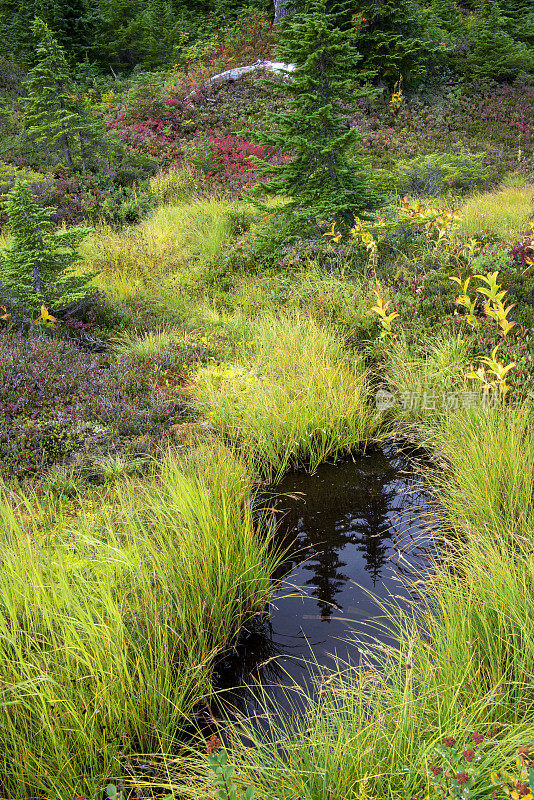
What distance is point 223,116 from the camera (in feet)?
50.6

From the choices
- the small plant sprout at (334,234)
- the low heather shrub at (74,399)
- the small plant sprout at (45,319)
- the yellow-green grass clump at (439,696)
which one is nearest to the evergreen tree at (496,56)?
the small plant sprout at (334,234)

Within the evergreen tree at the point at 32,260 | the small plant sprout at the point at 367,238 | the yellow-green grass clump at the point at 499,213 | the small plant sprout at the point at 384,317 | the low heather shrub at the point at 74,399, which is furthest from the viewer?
the yellow-green grass clump at the point at 499,213

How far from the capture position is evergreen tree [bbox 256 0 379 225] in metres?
6.20

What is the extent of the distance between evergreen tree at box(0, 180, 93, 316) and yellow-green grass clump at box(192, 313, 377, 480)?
7.32 feet

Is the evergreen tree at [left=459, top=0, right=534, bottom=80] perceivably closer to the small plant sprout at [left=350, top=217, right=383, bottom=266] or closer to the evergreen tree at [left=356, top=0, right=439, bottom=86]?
the evergreen tree at [left=356, top=0, right=439, bottom=86]

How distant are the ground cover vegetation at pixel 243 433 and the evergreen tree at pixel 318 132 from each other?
38 mm

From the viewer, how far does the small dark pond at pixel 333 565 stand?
2471 mm

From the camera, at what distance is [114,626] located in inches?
84.0

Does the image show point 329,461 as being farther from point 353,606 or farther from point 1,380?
point 1,380

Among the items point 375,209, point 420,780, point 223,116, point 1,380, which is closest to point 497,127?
point 223,116

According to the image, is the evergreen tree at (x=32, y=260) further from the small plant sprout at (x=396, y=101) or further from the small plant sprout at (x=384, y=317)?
the small plant sprout at (x=396, y=101)

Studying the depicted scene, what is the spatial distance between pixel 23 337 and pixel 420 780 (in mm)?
5485

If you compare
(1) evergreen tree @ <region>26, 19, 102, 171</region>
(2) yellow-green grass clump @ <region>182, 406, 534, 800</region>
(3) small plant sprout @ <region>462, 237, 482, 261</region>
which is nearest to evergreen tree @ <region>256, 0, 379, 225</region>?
(3) small plant sprout @ <region>462, 237, 482, 261</region>

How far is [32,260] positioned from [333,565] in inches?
177
